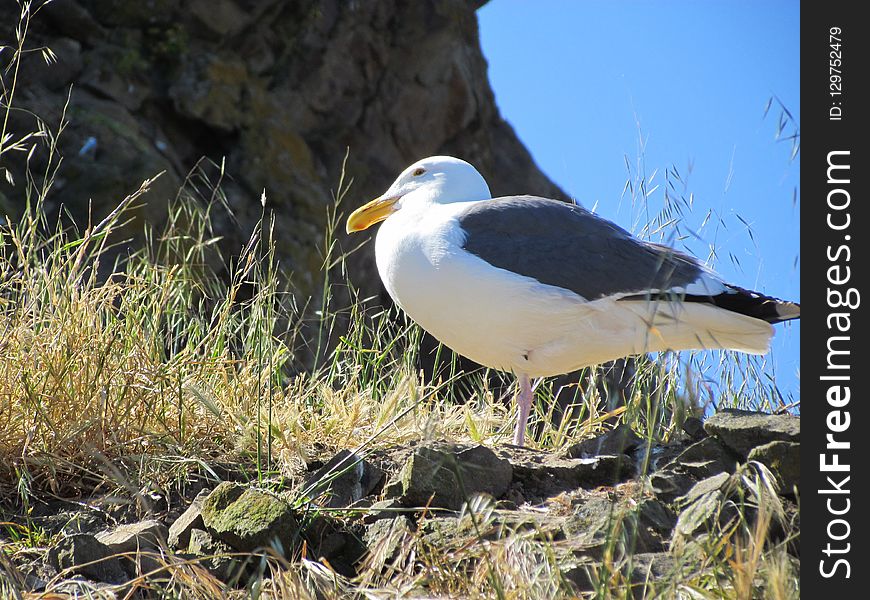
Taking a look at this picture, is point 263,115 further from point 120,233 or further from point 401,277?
point 401,277

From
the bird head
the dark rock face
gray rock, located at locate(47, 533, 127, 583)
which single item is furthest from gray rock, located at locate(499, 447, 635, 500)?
the dark rock face

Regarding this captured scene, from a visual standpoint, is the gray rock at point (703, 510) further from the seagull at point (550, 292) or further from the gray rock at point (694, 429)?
the seagull at point (550, 292)

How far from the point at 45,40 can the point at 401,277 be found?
6188 mm

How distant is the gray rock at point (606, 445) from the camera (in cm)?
333

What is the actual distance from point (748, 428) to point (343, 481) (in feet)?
4.30

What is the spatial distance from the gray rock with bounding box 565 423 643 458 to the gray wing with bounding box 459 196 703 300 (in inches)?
20.4

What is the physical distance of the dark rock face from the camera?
7922 mm

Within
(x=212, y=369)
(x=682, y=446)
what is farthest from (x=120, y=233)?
(x=682, y=446)

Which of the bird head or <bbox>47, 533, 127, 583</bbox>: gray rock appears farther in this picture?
the bird head

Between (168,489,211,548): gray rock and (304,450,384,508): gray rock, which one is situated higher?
(304,450,384,508): gray rock

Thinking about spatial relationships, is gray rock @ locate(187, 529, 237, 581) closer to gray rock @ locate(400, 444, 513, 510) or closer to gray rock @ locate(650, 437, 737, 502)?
gray rock @ locate(400, 444, 513, 510)

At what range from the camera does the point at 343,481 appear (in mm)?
3178

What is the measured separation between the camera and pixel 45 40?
8.47m

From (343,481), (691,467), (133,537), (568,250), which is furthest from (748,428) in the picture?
(133,537)
